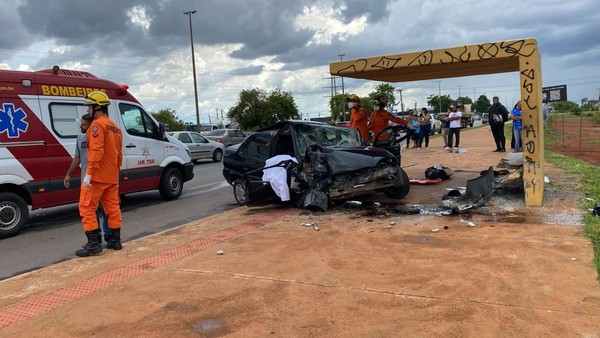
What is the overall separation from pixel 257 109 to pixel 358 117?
159 feet

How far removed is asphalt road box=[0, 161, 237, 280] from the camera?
20.5ft

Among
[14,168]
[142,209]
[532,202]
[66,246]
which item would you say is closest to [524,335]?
[532,202]

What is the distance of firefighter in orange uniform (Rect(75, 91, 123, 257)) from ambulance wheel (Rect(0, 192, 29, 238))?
2361mm

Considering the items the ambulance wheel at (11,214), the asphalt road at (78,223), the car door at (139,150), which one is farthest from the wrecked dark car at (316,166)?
the ambulance wheel at (11,214)

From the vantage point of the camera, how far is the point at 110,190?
19.2 ft

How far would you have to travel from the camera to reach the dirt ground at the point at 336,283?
3510mm

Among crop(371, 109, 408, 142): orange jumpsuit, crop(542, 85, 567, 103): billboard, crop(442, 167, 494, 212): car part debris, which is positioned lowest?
crop(442, 167, 494, 212): car part debris

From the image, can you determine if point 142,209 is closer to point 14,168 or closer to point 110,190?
point 14,168

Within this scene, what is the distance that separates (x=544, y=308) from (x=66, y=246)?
6157mm

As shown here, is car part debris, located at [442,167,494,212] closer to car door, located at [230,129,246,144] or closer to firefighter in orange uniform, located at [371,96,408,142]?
firefighter in orange uniform, located at [371,96,408,142]

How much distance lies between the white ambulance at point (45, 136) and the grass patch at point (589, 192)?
25.3 ft

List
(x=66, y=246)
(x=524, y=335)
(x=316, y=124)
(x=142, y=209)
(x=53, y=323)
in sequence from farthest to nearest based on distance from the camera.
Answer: (x=142, y=209) < (x=316, y=124) < (x=66, y=246) < (x=53, y=323) < (x=524, y=335)

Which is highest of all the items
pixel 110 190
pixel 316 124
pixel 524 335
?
pixel 316 124

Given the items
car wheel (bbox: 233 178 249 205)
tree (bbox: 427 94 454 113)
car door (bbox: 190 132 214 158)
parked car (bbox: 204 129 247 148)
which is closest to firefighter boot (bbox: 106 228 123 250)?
car wheel (bbox: 233 178 249 205)
